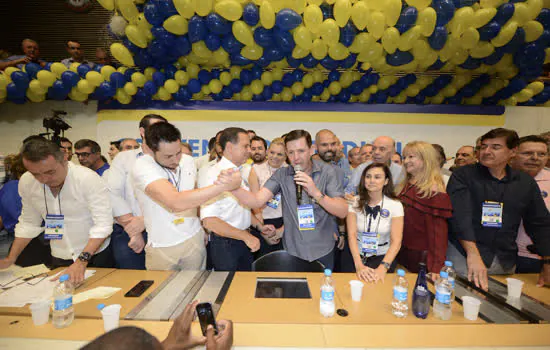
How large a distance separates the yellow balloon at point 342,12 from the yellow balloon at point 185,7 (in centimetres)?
199

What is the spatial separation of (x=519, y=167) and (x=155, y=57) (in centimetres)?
533

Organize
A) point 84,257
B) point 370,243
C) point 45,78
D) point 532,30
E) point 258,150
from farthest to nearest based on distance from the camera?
point 45,78
point 532,30
point 258,150
point 370,243
point 84,257

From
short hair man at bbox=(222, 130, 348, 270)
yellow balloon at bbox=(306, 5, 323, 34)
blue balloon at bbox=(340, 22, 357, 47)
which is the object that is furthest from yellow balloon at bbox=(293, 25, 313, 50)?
short hair man at bbox=(222, 130, 348, 270)

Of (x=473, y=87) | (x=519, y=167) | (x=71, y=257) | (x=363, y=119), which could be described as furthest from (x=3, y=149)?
(x=473, y=87)

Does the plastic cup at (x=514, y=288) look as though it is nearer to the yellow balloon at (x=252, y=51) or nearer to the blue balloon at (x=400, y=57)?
the blue balloon at (x=400, y=57)

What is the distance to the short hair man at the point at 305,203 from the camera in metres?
2.02

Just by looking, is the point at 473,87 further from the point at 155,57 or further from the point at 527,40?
the point at 155,57

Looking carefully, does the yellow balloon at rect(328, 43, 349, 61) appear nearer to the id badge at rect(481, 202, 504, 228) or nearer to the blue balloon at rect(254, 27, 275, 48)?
the blue balloon at rect(254, 27, 275, 48)

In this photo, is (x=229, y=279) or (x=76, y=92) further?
(x=76, y=92)

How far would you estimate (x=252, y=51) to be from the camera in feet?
12.6

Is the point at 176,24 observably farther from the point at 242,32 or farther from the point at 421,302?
the point at 421,302

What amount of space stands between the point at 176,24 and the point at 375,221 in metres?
3.79

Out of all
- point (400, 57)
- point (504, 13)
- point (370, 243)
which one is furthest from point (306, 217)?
point (504, 13)

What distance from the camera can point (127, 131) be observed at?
5.12 meters
